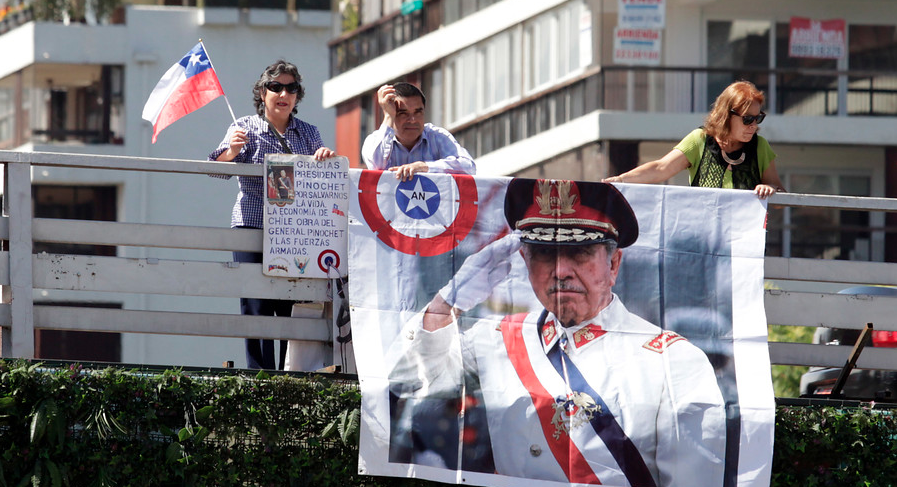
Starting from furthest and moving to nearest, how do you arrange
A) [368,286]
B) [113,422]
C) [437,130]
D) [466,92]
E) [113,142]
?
[113,142]
[466,92]
[437,130]
[368,286]
[113,422]

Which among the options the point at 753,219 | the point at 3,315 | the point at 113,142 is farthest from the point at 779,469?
the point at 113,142

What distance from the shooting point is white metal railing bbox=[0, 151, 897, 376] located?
866cm

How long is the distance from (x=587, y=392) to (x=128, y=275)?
8.38ft

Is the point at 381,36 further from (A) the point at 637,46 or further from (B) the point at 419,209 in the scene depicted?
(B) the point at 419,209

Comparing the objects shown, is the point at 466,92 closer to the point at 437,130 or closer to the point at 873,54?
the point at 873,54

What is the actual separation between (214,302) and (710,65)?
480 inches

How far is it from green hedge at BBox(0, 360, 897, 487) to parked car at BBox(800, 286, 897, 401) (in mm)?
1927

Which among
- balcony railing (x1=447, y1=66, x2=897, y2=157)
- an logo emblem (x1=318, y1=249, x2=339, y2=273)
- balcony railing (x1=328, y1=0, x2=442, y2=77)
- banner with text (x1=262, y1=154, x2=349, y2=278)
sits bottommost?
an logo emblem (x1=318, y1=249, x2=339, y2=273)

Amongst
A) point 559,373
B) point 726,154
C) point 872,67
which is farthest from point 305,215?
point 872,67

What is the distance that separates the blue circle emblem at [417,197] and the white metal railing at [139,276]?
645mm

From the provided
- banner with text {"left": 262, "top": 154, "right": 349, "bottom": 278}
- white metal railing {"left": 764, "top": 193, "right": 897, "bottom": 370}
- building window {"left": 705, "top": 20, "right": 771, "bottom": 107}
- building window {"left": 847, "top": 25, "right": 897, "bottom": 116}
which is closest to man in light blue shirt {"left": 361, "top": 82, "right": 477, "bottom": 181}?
banner with text {"left": 262, "top": 154, "right": 349, "bottom": 278}

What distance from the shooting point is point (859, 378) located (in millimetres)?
10664

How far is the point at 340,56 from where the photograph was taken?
36.8 m

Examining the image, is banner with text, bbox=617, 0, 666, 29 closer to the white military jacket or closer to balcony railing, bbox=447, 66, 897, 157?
balcony railing, bbox=447, 66, 897, 157
